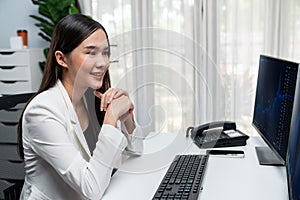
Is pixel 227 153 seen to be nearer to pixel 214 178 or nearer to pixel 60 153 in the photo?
pixel 214 178

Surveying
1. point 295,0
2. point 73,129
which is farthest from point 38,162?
point 295,0

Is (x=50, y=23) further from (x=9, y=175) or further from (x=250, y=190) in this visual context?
(x=250, y=190)

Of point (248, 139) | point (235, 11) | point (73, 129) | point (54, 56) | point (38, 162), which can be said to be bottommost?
point (248, 139)

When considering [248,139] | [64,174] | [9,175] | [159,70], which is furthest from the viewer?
[159,70]

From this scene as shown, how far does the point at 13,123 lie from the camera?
1.34m

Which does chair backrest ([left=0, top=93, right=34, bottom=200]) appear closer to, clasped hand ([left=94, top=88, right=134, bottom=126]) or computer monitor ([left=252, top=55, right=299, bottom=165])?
clasped hand ([left=94, top=88, right=134, bottom=126])

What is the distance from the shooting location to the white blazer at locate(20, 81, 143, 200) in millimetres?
999

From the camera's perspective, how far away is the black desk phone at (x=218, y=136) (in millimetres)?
1565

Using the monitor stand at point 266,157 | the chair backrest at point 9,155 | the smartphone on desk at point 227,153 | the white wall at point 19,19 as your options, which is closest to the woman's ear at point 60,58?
the chair backrest at point 9,155

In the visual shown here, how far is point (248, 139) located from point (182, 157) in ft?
1.70

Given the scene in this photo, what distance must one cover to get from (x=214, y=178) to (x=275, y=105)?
35 centimetres

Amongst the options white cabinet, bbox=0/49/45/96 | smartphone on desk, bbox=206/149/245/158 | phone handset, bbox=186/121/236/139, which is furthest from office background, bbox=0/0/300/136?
smartphone on desk, bbox=206/149/245/158

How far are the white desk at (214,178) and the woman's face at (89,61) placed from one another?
365 mm

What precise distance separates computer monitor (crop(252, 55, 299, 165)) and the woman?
54 centimetres
